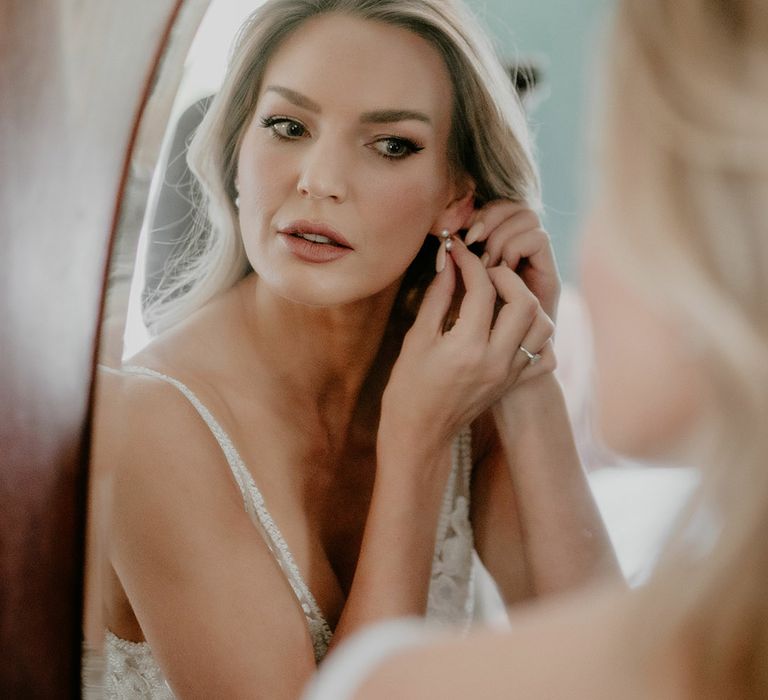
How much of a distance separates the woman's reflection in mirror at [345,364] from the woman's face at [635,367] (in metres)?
0.05

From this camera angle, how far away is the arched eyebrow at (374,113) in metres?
0.51

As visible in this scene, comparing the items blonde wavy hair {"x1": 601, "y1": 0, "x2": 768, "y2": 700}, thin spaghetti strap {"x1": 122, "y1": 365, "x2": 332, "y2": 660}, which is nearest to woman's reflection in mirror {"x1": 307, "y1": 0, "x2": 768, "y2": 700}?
blonde wavy hair {"x1": 601, "y1": 0, "x2": 768, "y2": 700}

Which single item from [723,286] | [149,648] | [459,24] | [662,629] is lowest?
[149,648]

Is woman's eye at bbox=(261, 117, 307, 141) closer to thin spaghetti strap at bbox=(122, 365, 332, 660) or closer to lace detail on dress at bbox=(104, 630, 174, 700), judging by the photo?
thin spaghetti strap at bbox=(122, 365, 332, 660)

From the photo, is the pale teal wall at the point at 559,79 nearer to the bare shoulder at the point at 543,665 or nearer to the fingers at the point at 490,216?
the fingers at the point at 490,216

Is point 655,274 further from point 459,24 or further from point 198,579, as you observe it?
point 198,579

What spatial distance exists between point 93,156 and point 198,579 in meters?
0.25

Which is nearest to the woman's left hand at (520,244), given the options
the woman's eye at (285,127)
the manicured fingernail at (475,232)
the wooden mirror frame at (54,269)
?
the manicured fingernail at (475,232)

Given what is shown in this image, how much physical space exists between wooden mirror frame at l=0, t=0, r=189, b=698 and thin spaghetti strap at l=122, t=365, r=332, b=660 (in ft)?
0.31

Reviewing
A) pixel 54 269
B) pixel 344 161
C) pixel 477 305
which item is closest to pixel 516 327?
pixel 477 305

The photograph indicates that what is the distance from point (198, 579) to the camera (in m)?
0.54

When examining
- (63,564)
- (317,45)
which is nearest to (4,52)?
(317,45)

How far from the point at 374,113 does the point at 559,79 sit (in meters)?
0.10

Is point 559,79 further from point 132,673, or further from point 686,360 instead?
point 132,673
